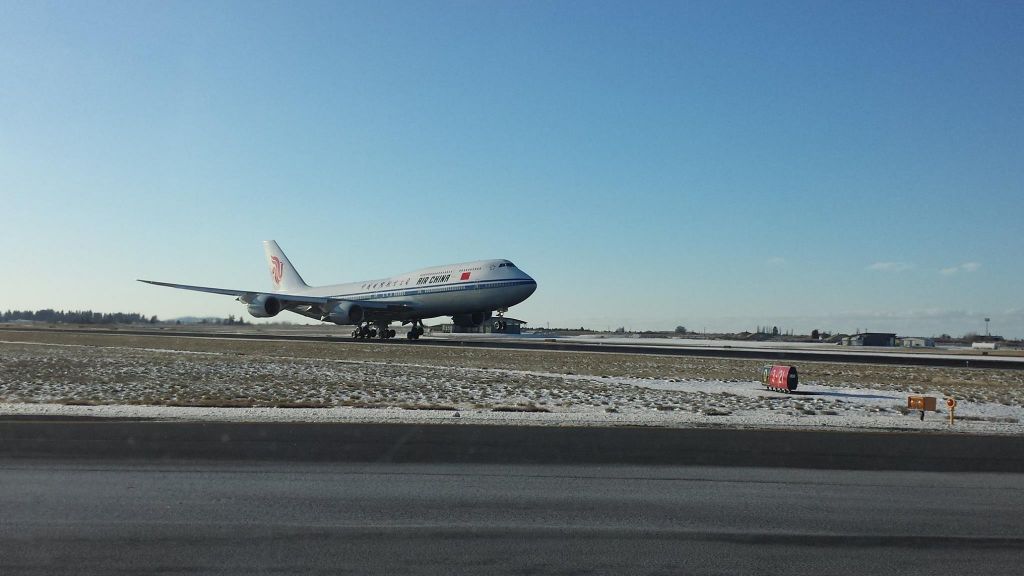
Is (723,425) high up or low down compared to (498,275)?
down

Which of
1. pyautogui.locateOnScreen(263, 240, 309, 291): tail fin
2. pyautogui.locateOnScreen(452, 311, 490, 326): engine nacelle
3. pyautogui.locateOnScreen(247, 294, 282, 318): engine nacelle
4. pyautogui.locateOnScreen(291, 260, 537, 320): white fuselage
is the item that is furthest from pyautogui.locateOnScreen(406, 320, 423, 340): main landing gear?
pyautogui.locateOnScreen(263, 240, 309, 291): tail fin

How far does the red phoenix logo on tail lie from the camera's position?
7800 cm

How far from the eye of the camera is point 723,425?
14570 mm

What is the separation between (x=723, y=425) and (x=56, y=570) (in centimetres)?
1177

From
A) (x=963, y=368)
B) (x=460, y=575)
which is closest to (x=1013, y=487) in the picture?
(x=460, y=575)

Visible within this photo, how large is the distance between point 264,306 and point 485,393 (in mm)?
38365

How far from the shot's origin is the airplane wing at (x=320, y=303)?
54625 mm

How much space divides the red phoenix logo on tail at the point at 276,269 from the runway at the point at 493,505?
222 ft

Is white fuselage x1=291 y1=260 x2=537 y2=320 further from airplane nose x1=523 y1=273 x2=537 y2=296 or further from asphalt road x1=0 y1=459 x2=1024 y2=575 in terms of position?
asphalt road x1=0 y1=459 x2=1024 y2=575

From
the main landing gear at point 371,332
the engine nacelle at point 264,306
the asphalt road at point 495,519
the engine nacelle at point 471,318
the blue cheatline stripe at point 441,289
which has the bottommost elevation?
the asphalt road at point 495,519

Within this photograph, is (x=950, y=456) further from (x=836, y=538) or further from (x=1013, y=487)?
(x=836, y=538)

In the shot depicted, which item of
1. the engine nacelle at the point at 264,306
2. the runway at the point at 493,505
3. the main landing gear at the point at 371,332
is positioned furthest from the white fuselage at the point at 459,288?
the runway at the point at 493,505

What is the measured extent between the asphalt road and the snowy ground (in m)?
5.41

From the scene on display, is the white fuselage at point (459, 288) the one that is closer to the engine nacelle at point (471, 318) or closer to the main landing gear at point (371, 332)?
the engine nacelle at point (471, 318)
